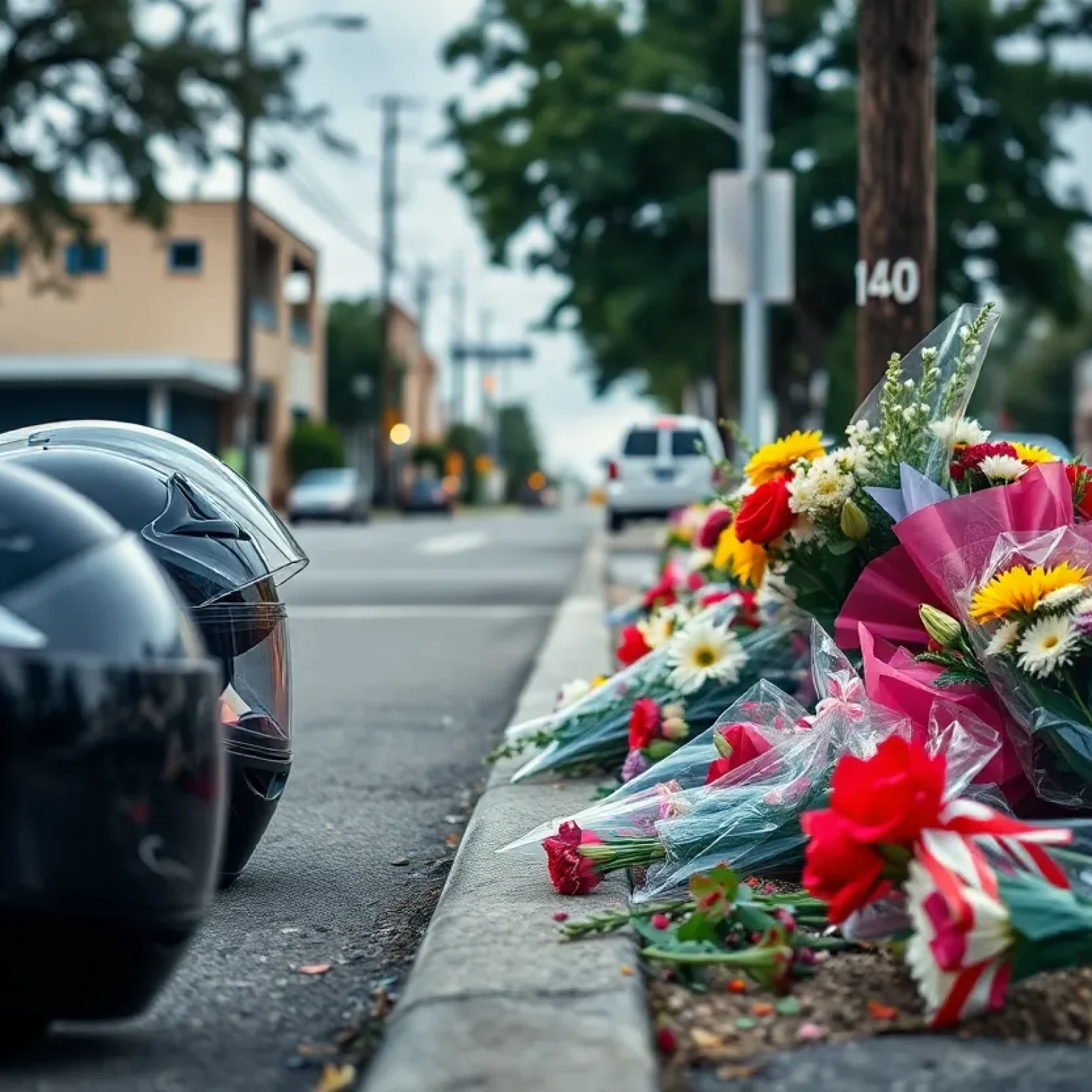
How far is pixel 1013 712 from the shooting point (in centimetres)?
367

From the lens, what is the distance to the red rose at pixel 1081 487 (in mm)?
4195

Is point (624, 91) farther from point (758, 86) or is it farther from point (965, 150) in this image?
point (758, 86)

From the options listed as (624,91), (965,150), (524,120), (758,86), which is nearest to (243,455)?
(524,120)

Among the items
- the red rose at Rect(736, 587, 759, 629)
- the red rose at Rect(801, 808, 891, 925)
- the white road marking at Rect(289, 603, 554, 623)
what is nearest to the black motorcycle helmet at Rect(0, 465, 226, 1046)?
the red rose at Rect(801, 808, 891, 925)

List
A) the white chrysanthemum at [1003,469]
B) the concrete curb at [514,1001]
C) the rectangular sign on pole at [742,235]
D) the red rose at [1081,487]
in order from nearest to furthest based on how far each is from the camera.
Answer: the concrete curb at [514,1001] → the red rose at [1081,487] → the white chrysanthemum at [1003,469] → the rectangular sign on pole at [742,235]

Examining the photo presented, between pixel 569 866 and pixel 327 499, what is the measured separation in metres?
37.1

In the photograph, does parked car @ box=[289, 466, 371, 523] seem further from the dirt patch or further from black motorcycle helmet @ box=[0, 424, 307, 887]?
the dirt patch

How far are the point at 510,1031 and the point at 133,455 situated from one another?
183cm

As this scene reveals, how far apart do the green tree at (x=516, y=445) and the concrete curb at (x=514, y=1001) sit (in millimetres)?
127748

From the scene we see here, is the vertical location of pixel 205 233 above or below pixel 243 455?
above

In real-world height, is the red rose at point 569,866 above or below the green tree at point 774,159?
below

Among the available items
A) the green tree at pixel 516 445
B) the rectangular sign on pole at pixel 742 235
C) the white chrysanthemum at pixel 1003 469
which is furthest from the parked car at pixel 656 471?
the green tree at pixel 516 445

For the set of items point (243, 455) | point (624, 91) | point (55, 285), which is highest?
point (624, 91)

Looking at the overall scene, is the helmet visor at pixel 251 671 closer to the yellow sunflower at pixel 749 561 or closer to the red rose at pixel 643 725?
the red rose at pixel 643 725
